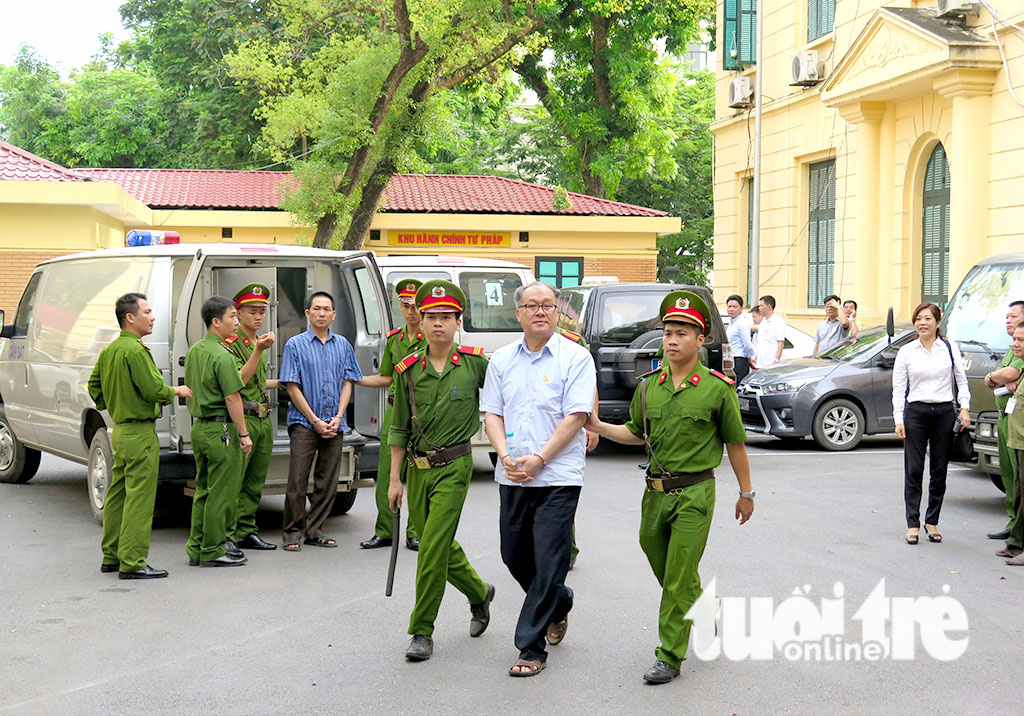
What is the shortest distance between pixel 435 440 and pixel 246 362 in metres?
2.83

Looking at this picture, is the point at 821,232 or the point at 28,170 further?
the point at 821,232

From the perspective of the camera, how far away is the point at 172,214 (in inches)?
1221

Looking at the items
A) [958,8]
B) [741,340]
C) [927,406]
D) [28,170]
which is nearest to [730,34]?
[958,8]

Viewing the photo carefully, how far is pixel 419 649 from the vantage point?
589 centimetres

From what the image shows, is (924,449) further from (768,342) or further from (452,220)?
(452,220)

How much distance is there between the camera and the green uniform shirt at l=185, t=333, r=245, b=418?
26.3 feet

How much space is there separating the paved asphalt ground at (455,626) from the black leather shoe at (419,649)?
0.17 feet

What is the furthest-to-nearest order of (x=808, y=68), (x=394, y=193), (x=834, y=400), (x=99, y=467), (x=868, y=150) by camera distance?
(x=394, y=193), (x=808, y=68), (x=868, y=150), (x=834, y=400), (x=99, y=467)

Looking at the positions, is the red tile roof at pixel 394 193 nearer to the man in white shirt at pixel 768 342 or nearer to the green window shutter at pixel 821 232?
the green window shutter at pixel 821 232

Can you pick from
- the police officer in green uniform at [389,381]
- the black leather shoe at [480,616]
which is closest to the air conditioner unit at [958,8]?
the police officer in green uniform at [389,381]

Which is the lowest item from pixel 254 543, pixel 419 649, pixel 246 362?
pixel 254 543

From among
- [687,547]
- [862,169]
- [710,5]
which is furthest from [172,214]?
[687,547]

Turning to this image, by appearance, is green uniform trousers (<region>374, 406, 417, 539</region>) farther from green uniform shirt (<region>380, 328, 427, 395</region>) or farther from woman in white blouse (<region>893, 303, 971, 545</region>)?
woman in white blouse (<region>893, 303, 971, 545</region>)

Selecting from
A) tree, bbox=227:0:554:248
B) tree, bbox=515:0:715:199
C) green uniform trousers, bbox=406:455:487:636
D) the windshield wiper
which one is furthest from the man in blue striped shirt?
tree, bbox=515:0:715:199
